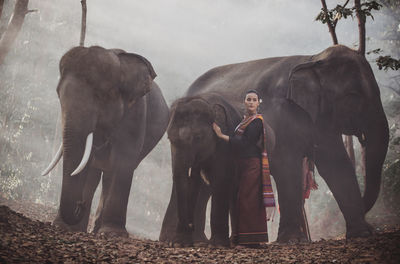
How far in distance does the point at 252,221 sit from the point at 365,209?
2.08 meters

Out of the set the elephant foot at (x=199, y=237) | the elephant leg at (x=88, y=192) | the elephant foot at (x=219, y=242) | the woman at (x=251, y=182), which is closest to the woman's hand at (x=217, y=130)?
the woman at (x=251, y=182)

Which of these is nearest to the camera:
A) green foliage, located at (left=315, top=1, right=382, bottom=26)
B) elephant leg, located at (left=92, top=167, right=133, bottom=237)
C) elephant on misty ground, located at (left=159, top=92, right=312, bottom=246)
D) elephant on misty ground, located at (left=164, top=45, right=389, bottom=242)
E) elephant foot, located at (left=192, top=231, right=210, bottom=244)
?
elephant on misty ground, located at (left=159, top=92, right=312, bottom=246)

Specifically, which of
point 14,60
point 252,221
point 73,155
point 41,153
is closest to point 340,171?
point 252,221

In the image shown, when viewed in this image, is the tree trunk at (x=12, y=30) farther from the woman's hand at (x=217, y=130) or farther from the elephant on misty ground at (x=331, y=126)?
the woman's hand at (x=217, y=130)

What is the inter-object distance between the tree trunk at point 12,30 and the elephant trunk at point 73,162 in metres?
4.30

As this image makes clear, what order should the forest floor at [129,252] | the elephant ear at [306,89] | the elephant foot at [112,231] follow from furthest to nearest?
1. the elephant ear at [306,89]
2. the elephant foot at [112,231]
3. the forest floor at [129,252]

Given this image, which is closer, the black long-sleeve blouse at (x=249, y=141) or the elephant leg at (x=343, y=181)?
the black long-sleeve blouse at (x=249, y=141)

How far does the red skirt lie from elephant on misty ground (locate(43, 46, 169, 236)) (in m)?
1.71

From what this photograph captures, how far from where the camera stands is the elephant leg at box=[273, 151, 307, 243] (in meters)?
5.90

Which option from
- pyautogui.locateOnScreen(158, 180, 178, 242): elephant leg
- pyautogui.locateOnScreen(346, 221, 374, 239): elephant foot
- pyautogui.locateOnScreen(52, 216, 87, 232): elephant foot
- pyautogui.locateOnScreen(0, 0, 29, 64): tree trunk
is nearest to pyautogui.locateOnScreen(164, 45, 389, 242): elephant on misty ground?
pyautogui.locateOnScreen(346, 221, 374, 239): elephant foot

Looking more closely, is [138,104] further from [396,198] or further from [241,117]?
[396,198]

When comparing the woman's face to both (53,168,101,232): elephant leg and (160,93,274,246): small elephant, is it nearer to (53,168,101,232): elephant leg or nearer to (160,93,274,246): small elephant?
(160,93,274,246): small elephant

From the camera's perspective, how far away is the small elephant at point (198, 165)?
473cm

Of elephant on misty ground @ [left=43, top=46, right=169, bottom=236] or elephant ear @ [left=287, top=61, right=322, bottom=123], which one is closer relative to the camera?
elephant on misty ground @ [left=43, top=46, right=169, bottom=236]
